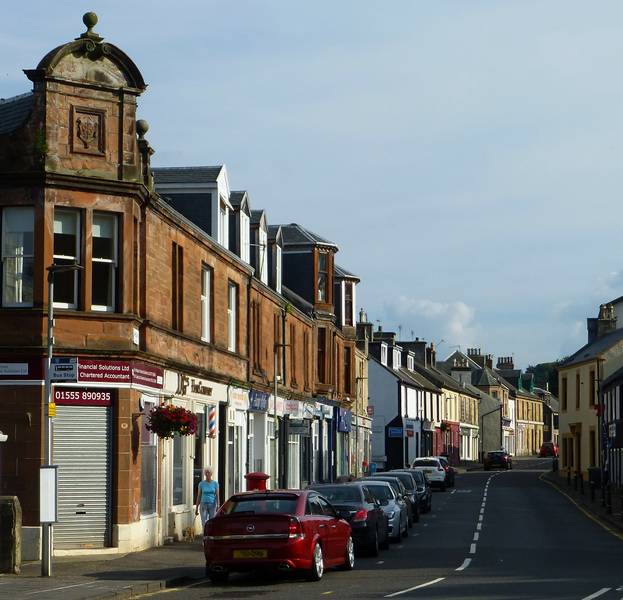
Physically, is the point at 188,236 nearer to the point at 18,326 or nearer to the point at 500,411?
the point at 18,326

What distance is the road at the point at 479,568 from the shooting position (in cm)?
1839

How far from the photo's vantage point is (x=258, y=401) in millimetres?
41344

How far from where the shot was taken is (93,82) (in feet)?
84.3

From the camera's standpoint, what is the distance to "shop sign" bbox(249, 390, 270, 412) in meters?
40.2

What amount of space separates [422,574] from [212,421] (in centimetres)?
1362

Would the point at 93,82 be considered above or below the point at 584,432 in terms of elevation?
above

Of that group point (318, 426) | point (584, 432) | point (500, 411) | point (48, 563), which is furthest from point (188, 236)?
point (500, 411)

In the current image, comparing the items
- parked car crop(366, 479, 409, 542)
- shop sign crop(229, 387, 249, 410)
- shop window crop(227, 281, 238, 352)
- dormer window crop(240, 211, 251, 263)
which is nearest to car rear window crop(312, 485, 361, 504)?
parked car crop(366, 479, 409, 542)

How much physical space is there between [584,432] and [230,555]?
202 feet

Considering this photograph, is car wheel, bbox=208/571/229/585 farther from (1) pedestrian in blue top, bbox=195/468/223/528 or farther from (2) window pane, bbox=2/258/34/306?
(2) window pane, bbox=2/258/34/306

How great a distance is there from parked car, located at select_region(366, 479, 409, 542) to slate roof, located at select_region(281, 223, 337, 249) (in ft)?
84.6

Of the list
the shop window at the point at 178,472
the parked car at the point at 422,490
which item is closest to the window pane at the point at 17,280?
the shop window at the point at 178,472

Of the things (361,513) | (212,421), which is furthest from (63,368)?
(212,421)

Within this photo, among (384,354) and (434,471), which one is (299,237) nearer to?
(434,471)
